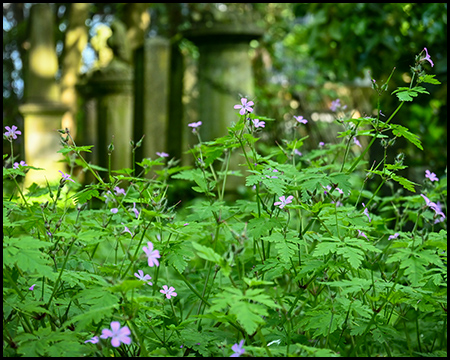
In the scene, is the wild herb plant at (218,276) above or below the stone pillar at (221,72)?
below

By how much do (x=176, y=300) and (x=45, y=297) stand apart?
22.2 inches

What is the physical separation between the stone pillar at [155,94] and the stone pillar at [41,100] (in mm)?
1306

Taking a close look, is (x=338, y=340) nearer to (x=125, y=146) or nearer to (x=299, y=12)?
(x=299, y=12)

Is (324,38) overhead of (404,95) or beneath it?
overhead

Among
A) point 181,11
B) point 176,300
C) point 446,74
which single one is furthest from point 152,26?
point 176,300

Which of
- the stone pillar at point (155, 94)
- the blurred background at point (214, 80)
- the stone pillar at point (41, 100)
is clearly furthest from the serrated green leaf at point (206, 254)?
the stone pillar at point (41, 100)

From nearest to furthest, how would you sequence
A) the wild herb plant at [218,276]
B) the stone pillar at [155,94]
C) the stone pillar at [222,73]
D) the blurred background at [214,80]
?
the wild herb plant at [218,276], the blurred background at [214,80], the stone pillar at [222,73], the stone pillar at [155,94]

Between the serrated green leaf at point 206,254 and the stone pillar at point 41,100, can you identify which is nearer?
the serrated green leaf at point 206,254

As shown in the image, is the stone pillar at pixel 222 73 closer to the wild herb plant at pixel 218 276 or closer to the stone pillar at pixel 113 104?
the stone pillar at pixel 113 104

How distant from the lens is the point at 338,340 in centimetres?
157

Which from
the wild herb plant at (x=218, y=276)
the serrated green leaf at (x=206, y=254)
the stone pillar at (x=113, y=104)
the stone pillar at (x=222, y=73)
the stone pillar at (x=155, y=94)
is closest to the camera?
the serrated green leaf at (x=206, y=254)

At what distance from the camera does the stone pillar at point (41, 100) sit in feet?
22.8

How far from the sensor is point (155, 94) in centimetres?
620

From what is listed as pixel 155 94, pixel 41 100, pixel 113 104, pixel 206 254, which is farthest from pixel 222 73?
pixel 206 254
